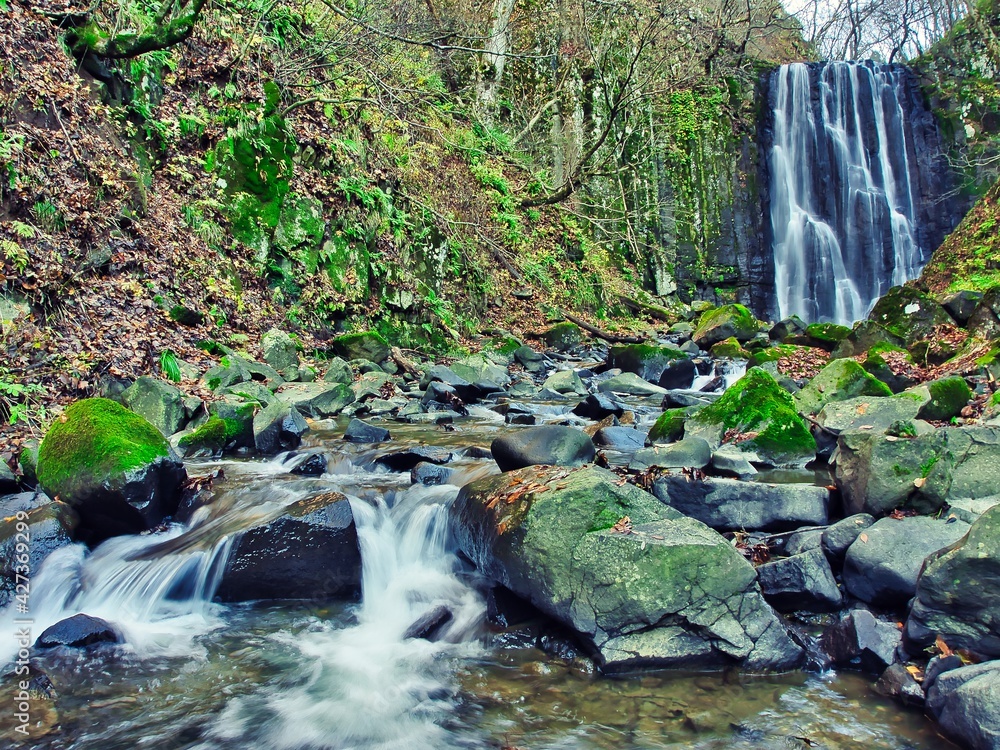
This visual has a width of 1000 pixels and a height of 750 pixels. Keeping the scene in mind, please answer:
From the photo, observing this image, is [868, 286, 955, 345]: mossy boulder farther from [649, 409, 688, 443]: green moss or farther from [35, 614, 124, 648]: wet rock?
[35, 614, 124, 648]: wet rock

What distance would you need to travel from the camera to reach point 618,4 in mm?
14023

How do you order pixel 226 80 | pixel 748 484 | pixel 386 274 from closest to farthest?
pixel 748 484, pixel 226 80, pixel 386 274

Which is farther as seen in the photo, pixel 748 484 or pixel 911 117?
pixel 911 117

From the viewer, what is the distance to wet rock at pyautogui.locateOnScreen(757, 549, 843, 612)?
3.62 meters

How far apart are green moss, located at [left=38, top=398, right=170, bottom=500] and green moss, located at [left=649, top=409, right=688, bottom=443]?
14.9 feet

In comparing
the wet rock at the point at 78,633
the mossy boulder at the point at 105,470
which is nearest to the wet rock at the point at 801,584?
the wet rock at the point at 78,633

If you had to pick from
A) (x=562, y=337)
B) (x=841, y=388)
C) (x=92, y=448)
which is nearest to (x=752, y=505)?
(x=841, y=388)

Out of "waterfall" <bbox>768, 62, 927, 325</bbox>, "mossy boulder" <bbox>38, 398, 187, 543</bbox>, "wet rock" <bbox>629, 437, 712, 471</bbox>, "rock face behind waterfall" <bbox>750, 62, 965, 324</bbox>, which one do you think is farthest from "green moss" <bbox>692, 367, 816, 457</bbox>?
"rock face behind waterfall" <bbox>750, 62, 965, 324</bbox>

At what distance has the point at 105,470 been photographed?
15.0ft

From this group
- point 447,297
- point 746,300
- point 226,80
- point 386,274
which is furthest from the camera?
point 746,300

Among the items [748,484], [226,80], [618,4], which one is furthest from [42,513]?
[618,4]

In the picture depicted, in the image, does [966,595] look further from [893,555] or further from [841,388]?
[841,388]

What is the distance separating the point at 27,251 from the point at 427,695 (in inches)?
259

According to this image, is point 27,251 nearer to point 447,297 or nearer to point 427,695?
point 427,695
